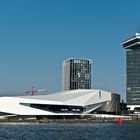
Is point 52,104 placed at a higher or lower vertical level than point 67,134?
higher

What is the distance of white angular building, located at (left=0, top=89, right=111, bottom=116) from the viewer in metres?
180

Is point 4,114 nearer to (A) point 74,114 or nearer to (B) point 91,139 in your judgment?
(A) point 74,114

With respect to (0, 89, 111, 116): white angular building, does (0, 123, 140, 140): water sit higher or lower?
lower

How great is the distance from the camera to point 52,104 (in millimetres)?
Answer: 185125

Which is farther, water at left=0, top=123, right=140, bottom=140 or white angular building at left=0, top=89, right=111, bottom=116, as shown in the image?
white angular building at left=0, top=89, right=111, bottom=116

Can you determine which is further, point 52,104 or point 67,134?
point 52,104

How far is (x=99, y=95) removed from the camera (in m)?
199

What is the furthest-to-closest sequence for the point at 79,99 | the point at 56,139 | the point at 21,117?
the point at 79,99 → the point at 21,117 → the point at 56,139

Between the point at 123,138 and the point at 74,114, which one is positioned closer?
the point at 123,138

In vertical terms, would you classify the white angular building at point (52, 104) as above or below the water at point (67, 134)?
above

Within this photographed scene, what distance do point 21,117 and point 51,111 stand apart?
42.8ft

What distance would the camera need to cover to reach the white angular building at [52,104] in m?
180

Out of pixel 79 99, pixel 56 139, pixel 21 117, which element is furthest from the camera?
pixel 79 99

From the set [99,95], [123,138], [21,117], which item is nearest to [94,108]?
[99,95]
